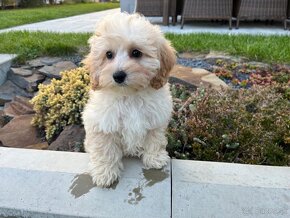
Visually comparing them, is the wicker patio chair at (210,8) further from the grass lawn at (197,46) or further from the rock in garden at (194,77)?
the rock in garden at (194,77)

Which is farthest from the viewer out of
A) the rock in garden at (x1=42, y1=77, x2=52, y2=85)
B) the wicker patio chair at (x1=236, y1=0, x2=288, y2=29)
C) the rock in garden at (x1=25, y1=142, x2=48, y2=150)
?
the wicker patio chair at (x1=236, y1=0, x2=288, y2=29)

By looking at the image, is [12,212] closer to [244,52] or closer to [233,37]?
[244,52]

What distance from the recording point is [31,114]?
441 centimetres

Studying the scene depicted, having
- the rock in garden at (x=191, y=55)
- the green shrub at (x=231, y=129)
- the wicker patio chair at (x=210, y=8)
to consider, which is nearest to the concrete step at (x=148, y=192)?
the green shrub at (x=231, y=129)

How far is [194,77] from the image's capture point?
489 cm

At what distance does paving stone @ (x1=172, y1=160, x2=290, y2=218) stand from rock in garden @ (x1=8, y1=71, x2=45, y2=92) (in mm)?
3187

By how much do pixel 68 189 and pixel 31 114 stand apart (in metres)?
2.15

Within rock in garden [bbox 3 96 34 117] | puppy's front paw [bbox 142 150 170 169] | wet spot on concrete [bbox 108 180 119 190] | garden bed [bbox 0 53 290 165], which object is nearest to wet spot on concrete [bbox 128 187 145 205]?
wet spot on concrete [bbox 108 180 119 190]

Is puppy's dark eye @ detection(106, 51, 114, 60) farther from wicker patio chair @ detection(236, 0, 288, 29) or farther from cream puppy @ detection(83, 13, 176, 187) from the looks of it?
wicker patio chair @ detection(236, 0, 288, 29)

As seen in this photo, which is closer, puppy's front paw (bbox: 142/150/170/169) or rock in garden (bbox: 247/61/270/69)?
puppy's front paw (bbox: 142/150/170/169)

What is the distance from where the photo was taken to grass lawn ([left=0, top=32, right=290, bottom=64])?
596 cm

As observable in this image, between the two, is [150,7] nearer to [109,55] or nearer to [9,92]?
[9,92]

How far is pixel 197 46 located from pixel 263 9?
339 centimetres

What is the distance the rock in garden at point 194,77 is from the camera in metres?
4.68
